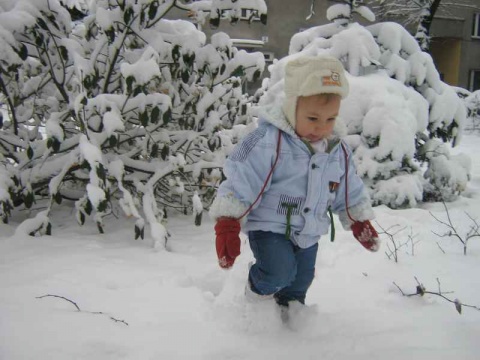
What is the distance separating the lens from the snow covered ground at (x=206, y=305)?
68.6 inches

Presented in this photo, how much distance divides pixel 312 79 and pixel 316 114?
152 millimetres

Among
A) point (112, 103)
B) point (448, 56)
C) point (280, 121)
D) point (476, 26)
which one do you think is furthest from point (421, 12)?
point (280, 121)

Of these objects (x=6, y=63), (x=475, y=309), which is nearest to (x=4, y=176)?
(x=6, y=63)

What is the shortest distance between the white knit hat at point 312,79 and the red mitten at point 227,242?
0.52 metres

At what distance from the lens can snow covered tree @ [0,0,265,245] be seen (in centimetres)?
278

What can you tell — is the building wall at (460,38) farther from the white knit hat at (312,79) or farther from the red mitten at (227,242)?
the red mitten at (227,242)

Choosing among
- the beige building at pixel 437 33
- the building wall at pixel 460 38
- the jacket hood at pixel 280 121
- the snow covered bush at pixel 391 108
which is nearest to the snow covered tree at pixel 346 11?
the snow covered bush at pixel 391 108

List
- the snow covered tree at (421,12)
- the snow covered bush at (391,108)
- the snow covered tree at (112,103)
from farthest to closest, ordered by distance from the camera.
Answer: the snow covered tree at (421,12)
the snow covered bush at (391,108)
the snow covered tree at (112,103)

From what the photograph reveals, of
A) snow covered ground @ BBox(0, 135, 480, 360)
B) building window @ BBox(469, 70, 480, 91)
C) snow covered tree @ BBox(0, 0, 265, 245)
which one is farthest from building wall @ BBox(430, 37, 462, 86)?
snow covered ground @ BBox(0, 135, 480, 360)

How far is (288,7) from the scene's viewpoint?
1958 cm

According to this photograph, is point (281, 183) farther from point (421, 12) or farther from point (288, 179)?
point (421, 12)

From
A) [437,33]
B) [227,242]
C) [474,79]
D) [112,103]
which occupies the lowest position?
[474,79]

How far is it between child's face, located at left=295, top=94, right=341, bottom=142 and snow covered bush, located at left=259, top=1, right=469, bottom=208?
2.71 meters

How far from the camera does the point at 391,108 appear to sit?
14.4 feet
